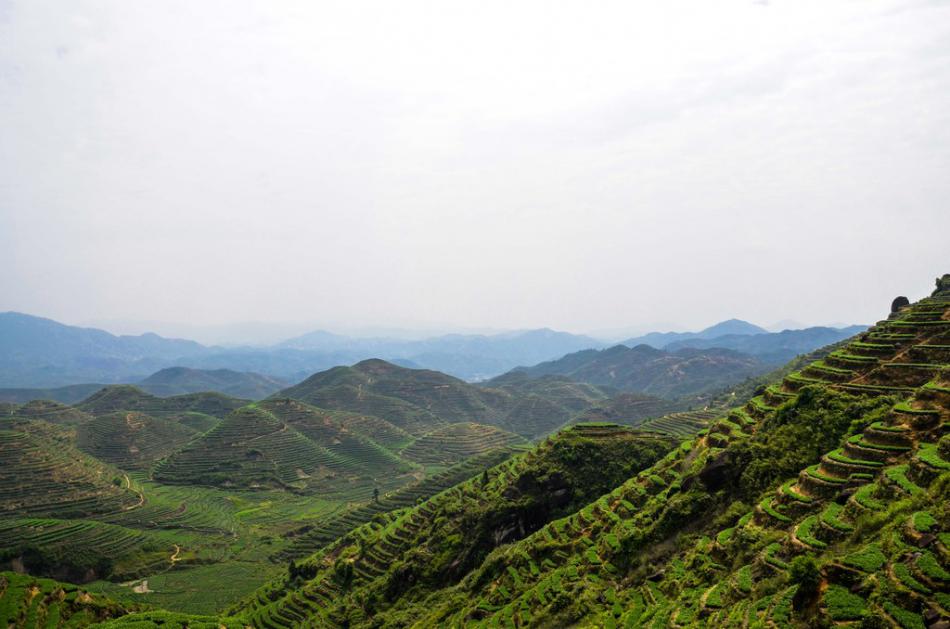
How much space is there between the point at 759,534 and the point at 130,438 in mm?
187580

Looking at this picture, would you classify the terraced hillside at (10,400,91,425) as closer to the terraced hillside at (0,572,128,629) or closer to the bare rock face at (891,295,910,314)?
the terraced hillside at (0,572,128,629)

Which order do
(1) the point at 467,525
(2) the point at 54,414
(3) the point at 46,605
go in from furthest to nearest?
(2) the point at 54,414 < (1) the point at 467,525 < (3) the point at 46,605

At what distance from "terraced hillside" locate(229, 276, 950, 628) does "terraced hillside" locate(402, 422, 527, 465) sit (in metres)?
115

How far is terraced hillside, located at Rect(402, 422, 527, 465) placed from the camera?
571 feet

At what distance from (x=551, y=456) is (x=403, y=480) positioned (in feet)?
331

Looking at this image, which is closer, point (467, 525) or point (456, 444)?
point (467, 525)

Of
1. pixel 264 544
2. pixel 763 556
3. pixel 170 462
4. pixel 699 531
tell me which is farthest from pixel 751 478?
pixel 170 462

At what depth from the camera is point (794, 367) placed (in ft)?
462

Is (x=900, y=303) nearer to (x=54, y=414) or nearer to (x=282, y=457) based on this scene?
(x=282, y=457)

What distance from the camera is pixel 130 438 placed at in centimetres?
16225

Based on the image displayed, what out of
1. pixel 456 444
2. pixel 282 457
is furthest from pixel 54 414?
pixel 456 444

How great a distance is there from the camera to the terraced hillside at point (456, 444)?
17396 centimetres

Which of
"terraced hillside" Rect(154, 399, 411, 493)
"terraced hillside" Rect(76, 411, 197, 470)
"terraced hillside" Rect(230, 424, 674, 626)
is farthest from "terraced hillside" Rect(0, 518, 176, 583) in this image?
"terraced hillside" Rect(76, 411, 197, 470)

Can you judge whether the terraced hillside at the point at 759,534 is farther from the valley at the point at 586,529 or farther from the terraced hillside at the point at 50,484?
the terraced hillside at the point at 50,484
